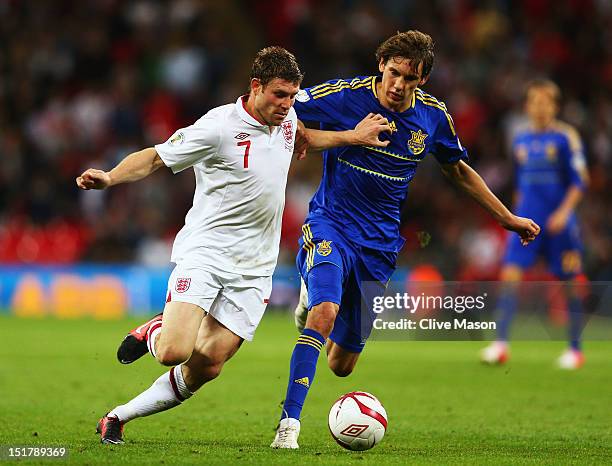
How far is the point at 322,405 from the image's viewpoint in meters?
8.26

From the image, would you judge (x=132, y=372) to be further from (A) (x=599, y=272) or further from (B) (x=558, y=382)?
(A) (x=599, y=272)

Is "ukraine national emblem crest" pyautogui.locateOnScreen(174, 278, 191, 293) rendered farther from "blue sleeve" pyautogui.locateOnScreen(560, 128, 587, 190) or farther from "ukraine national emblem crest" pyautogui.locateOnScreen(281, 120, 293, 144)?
"blue sleeve" pyautogui.locateOnScreen(560, 128, 587, 190)

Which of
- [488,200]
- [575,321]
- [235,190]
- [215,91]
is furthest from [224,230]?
[215,91]

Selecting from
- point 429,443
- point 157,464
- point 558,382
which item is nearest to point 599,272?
point 558,382

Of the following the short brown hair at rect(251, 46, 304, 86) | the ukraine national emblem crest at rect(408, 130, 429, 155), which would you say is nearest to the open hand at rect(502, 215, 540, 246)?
the ukraine national emblem crest at rect(408, 130, 429, 155)

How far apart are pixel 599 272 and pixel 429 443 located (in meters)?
9.21

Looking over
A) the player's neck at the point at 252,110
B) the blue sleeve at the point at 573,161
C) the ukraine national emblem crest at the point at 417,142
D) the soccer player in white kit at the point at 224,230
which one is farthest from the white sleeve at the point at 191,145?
the blue sleeve at the point at 573,161

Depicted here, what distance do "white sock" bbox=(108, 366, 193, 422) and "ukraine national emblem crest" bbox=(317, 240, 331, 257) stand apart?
3.58ft

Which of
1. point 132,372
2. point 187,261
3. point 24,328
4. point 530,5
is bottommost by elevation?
point 187,261

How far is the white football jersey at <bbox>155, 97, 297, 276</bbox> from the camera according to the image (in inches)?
238

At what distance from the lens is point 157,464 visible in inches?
209

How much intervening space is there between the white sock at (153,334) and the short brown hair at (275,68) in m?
1.49

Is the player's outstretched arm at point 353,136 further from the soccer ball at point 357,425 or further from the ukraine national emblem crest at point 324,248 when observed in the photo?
the soccer ball at point 357,425

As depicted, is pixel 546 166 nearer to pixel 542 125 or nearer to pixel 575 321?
pixel 542 125
